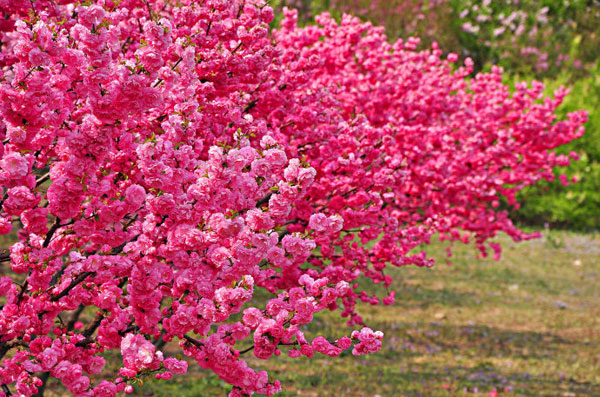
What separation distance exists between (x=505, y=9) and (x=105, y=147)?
2587cm

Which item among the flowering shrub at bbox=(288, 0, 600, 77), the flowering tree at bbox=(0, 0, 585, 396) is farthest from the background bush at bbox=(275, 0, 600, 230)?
the flowering tree at bbox=(0, 0, 585, 396)

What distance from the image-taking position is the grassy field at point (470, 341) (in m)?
6.93

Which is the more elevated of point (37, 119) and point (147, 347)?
point (37, 119)

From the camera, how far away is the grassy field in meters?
6.93

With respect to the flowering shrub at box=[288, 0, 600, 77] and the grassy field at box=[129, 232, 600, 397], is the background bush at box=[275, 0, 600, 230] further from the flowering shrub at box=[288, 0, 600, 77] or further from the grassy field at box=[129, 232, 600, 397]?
the grassy field at box=[129, 232, 600, 397]

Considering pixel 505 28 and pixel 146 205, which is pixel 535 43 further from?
pixel 146 205

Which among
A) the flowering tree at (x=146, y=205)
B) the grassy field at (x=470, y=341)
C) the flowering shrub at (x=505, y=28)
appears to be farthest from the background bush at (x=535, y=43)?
the flowering tree at (x=146, y=205)

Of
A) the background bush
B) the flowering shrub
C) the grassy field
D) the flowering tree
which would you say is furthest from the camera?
the flowering shrub

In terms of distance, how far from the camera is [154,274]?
2.48 m

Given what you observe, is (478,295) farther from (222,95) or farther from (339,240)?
(222,95)

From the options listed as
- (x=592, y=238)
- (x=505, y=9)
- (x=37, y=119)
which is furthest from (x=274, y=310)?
(x=505, y=9)

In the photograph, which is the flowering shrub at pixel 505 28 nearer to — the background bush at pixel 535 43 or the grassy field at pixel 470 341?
the background bush at pixel 535 43

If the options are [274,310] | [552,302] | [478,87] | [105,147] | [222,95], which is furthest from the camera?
[552,302]

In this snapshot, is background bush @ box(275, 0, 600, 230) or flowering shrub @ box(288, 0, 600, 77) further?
flowering shrub @ box(288, 0, 600, 77)
